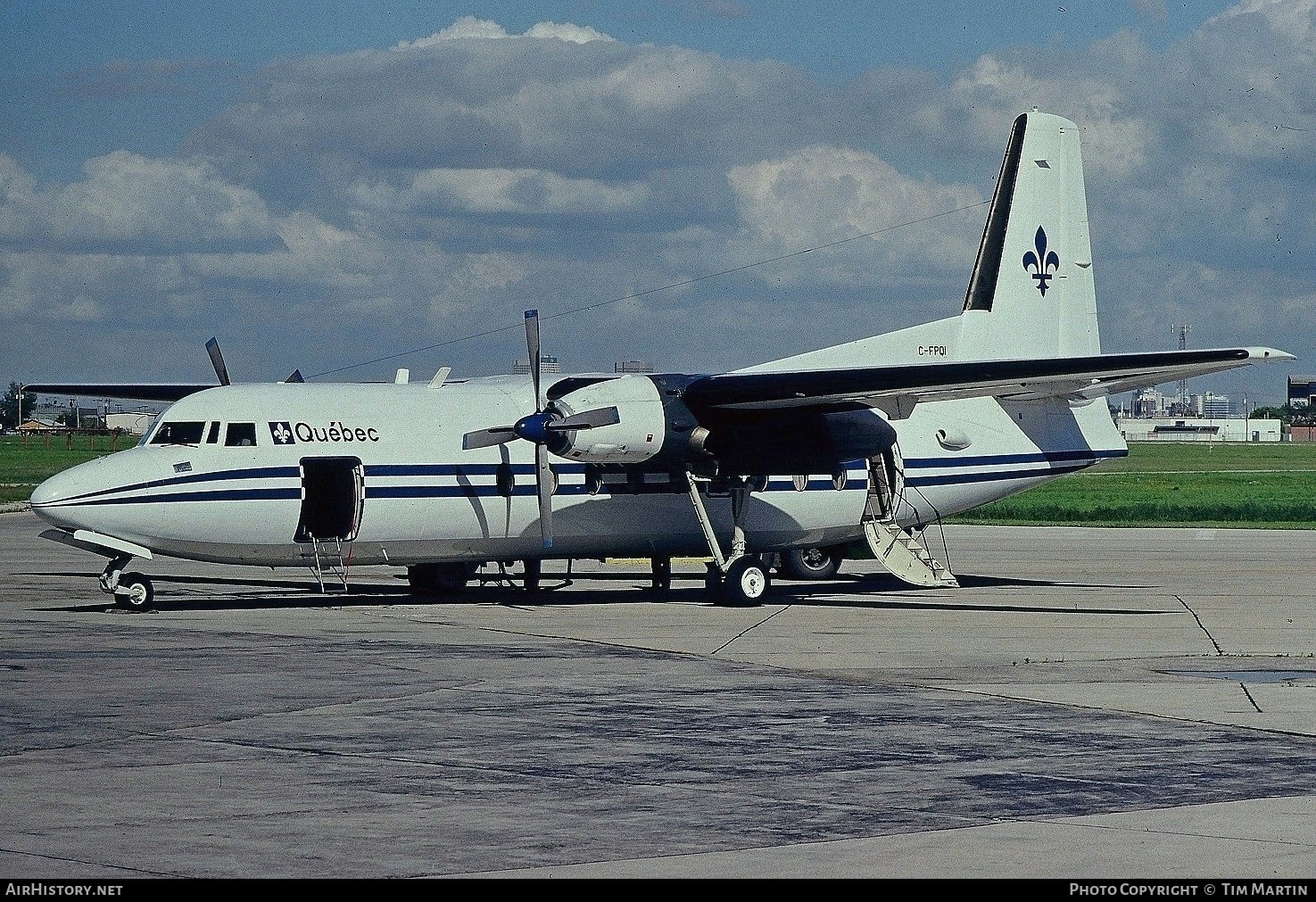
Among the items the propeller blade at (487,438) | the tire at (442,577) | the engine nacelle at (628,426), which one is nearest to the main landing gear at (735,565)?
the engine nacelle at (628,426)

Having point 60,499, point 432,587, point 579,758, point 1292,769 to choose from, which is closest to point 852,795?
point 579,758

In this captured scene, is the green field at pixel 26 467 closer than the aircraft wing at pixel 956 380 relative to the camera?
No

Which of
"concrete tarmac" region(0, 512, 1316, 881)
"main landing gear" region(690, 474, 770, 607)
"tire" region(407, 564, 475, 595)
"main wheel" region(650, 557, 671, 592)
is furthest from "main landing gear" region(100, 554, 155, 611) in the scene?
"main landing gear" region(690, 474, 770, 607)

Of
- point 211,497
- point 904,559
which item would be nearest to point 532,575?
point 211,497

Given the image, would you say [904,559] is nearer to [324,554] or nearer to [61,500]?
[324,554]

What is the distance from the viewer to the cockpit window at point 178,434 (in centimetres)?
2477

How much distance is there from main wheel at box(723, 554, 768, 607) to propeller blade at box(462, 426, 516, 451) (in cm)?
428

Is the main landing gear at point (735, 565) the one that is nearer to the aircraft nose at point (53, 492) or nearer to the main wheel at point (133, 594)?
the main wheel at point (133, 594)

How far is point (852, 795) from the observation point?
1123 centimetres

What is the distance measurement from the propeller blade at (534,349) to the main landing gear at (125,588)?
22.1 feet

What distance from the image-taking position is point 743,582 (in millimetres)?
26938

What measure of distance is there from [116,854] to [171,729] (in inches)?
185

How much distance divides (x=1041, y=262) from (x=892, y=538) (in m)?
6.63
